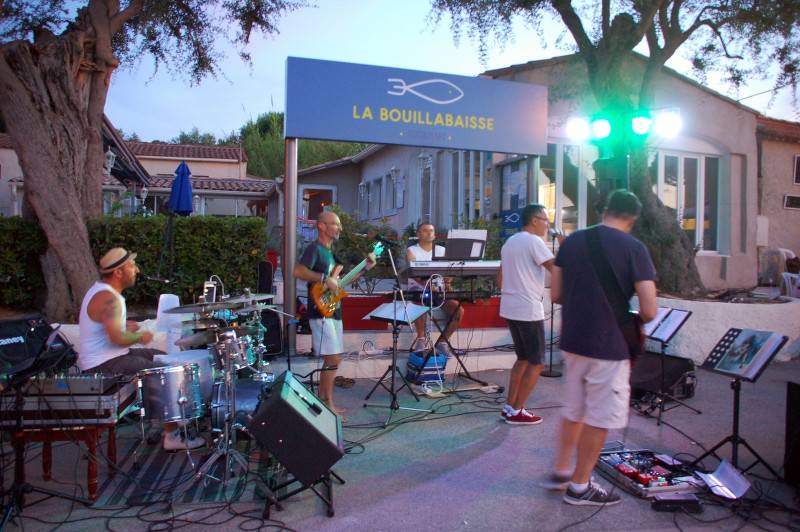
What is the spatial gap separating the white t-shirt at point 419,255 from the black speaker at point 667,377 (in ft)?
8.79

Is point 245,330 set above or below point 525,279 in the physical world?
below

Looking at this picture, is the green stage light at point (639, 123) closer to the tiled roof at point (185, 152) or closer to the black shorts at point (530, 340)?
the black shorts at point (530, 340)

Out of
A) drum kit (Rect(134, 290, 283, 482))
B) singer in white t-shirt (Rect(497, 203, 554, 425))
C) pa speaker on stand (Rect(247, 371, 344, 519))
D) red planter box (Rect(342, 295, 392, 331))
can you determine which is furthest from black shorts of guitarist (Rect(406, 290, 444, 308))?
pa speaker on stand (Rect(247, 371, 344, 519))

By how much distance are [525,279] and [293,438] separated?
9.07ft

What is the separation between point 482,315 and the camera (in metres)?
8.55

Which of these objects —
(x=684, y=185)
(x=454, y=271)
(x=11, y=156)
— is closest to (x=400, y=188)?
(x=684, y=185)

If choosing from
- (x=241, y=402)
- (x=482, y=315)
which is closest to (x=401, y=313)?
(x=241, y=402)

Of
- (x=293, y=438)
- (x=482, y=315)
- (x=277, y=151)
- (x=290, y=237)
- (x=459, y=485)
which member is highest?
(x=277, y=151)

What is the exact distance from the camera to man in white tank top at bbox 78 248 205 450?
451cm

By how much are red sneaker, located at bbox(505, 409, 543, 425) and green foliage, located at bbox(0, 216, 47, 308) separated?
6271 millimetres

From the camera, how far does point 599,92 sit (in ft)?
32.5

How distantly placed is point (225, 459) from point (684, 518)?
3.15m

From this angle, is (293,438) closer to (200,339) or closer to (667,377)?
(200,339)

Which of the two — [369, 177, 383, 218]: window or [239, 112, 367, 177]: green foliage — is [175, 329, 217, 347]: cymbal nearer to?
[369, 177, 383, 218]: window
